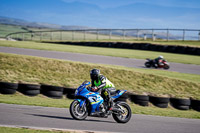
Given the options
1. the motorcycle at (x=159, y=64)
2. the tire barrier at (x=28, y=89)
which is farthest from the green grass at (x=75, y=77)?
the motorcycle at (x=159, y=64)

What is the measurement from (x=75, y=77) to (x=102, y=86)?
6.79 m

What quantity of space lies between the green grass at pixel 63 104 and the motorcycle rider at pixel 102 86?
2.51 m

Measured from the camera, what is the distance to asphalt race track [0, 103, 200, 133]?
24.6 feet

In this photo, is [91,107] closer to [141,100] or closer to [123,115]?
[123,115]

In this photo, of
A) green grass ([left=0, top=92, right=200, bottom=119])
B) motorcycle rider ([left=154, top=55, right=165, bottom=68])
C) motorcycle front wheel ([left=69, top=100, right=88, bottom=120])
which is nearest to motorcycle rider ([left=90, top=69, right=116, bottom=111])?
motorcycle front wheel ([left=69, top=100, right=88, bottom=120])

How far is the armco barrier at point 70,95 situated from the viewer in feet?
40.7

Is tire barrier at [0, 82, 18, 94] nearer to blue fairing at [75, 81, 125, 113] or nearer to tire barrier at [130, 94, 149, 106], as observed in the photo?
blue fairing at [75, 81, 125, 113]

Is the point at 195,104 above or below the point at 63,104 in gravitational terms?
below

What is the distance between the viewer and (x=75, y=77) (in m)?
15.2

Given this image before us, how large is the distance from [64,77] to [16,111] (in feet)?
20.2

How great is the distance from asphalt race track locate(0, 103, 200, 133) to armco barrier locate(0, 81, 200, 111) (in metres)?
2.58

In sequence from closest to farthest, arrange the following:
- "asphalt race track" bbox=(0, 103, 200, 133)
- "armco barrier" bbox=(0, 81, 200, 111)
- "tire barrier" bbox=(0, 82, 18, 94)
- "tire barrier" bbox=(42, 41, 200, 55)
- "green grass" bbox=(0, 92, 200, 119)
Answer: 1. "asphalt race track" bbox=(0, 103, 200, 133)
2. "green grass" bbox=(0, 92, 200, 119)
3. "tire barrier" bbox=(0, 82, 18, 94)
4. "armco barrier" bbox=(0, 81, 200, 111)
5. "tire barrier" bbox=(42, 41, 200, 55)

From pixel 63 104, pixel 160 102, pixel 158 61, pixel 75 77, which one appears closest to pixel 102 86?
pixel 63 104

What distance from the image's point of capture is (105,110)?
8695 mm
